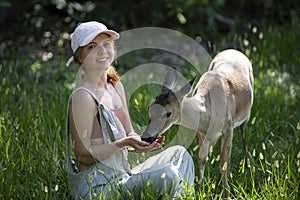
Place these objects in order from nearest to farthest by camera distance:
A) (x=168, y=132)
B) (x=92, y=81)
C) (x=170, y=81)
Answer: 1. (x=170, y=81)
2. (x=92, y=81)
3. (x=168, y=132)

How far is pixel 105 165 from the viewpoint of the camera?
361cm

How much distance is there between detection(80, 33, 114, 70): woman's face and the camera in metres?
3.60

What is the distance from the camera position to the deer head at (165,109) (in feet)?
11.1

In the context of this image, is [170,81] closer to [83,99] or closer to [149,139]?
[149,139]

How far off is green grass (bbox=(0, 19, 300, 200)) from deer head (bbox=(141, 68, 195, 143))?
347mm

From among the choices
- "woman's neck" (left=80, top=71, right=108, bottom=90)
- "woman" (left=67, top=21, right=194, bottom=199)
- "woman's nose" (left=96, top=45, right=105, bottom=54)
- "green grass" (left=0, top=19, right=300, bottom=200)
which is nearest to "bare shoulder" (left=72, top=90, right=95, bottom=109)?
"woman" (left=67, top=21, right=194, bottom=199)

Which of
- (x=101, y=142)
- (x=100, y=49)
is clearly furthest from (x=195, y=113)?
(x=100, y=49)

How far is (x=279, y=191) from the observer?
11.4 ft

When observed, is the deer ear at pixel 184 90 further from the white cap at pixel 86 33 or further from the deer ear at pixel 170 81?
the white cap at pixel 86 33

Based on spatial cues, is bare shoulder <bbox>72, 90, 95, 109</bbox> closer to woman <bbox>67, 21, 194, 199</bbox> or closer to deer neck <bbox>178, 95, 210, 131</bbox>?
woman <bbox>67, 21, 194, 199</bbox>

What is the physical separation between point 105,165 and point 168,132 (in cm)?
103

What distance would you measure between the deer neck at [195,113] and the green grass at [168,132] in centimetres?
28

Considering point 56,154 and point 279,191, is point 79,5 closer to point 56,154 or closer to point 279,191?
point 56,154

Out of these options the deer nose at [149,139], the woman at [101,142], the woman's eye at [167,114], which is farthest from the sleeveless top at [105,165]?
Answer: the woman's eye at [167,114]
